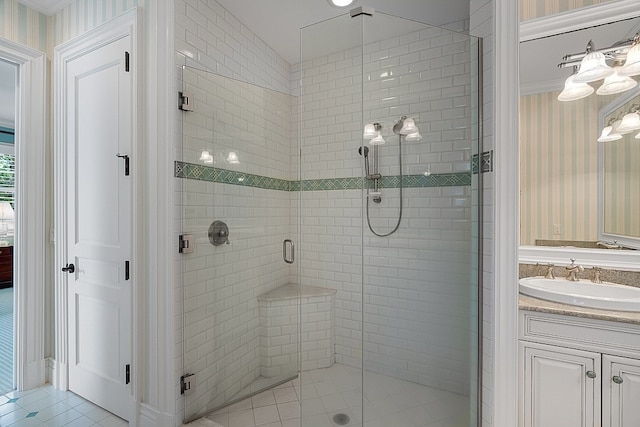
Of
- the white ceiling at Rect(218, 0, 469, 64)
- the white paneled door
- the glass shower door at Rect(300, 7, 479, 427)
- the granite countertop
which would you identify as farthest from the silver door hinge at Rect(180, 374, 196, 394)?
the white ceiling at Rect(218, 0, 469, 64)

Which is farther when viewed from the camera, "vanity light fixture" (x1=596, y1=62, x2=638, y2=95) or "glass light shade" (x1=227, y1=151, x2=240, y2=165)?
"glass light shade" (x1=227, y1=151, x2=240, y2=165)

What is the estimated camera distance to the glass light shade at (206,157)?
1913mm

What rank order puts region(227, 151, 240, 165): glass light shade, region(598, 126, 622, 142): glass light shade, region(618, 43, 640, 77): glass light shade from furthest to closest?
region(227, 151, 240, 165): glass light shade < region(598, 126, 622, 142): glass light shade < region(618, 43, 640, 77): glass light shade

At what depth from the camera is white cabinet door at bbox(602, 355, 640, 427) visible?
1310mm

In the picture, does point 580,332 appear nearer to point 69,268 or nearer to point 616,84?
point 616,84

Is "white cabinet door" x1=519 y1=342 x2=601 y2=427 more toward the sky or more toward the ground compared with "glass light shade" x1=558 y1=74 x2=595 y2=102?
more toward the ground

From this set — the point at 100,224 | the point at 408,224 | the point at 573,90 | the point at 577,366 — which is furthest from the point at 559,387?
the point at 100,224

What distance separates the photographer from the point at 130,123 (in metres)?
1.81

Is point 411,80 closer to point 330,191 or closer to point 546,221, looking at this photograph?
point 330,191

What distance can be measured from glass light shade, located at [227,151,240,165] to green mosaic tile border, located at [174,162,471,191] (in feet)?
0.23

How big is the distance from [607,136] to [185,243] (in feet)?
8.25

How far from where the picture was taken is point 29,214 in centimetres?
219

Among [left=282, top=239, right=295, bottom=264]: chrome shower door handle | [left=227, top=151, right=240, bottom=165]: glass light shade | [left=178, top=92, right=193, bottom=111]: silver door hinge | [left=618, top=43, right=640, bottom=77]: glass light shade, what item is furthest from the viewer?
[left=282, top=239, right=295, bottom=264]: chrome shower door handle

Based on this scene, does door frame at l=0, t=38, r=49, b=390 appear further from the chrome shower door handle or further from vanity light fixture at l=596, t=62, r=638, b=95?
vanity light fixture at l=596, t=62, r=638, b=95
